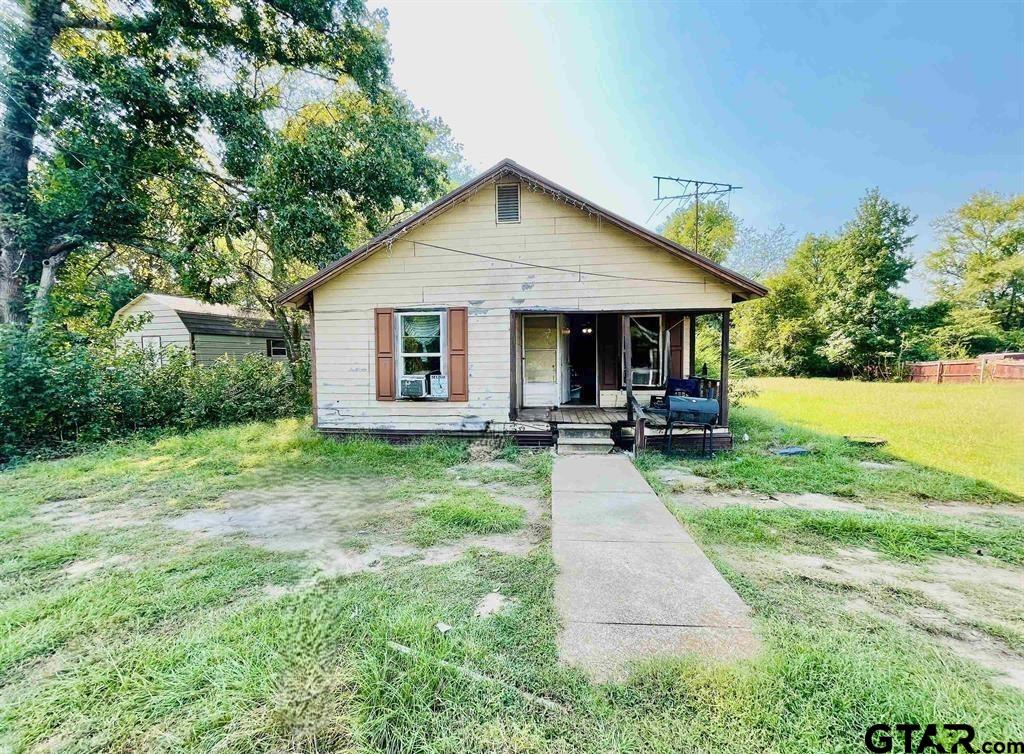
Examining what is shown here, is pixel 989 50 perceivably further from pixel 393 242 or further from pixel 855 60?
pixel 393 242

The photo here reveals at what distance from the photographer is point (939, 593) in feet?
9.62

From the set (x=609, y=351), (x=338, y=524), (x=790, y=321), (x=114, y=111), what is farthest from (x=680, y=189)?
(x=790, y=321)

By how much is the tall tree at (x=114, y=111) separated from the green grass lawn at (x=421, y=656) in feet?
27.1

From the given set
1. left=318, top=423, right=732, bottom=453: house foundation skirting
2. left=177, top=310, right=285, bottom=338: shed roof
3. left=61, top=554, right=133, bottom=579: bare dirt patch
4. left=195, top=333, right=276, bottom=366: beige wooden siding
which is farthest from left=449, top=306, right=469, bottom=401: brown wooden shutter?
left=195, top=333, right=276, bottom=366: beige wooden siding

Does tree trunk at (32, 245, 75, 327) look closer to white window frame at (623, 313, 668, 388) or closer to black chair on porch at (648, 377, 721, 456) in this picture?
black chair on porch at (648, 377, 721, 456)

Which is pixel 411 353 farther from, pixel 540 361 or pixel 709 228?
pixel 709 228

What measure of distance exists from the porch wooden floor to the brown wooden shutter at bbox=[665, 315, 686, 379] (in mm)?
1502

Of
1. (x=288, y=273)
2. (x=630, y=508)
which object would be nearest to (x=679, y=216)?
(x=288, y=273)

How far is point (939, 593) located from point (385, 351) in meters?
7.88

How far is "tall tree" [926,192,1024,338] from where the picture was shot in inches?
913

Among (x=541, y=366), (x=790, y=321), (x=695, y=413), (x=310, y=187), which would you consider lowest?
(x=695, y=413)

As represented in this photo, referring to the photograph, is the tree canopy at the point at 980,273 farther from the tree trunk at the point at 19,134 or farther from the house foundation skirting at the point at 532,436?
the tree trunk at the point at 19,134

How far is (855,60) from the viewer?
1452 centimetres

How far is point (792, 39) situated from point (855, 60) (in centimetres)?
236
